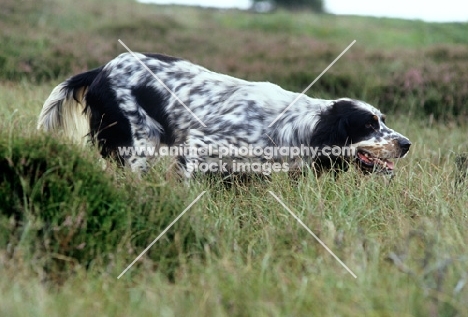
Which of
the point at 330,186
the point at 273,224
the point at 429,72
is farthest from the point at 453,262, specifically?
the point at 429,72

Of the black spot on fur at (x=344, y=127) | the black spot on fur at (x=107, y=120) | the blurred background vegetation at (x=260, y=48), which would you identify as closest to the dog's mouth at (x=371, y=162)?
the black spot on fur at (x=344, y=127)

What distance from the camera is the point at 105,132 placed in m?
4.79

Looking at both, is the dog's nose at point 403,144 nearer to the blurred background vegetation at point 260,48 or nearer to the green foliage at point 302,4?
the blurred background vegetation at point 260,48

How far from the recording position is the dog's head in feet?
14.8

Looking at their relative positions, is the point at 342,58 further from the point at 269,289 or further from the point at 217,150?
the point at 269,289

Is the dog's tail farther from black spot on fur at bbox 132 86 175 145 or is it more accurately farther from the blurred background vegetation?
the blurred background vegetation

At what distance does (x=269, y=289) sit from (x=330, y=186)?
5.12 ft

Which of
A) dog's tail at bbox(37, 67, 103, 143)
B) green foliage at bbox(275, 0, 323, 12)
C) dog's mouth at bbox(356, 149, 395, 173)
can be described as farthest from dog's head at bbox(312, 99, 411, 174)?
green foliage at bbox(275, 0, 323, 12)

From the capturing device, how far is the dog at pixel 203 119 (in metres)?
4.55

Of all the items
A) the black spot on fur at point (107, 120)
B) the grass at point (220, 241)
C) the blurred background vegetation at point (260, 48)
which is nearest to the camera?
the grass at point (220, 241)

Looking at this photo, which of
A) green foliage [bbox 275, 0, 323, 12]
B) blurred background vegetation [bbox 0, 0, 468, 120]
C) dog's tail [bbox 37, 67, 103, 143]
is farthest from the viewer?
green foliage [bbox 275, 0, 323, 12]

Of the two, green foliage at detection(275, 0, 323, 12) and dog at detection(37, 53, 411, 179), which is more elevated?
dog at detection(37, 53, 411, 179)

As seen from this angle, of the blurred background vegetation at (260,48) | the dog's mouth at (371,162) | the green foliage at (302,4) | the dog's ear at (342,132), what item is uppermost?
the dog's ear at (342,132)

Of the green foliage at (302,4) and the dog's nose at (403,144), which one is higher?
the dog's nose at (403,144)
